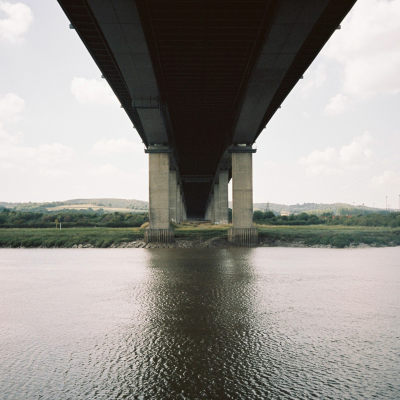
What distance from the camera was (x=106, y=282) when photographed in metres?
15.0

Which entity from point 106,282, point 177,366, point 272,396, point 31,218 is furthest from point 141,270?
point 31,218

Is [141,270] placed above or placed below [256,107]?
below

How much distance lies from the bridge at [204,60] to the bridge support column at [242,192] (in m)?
0.12

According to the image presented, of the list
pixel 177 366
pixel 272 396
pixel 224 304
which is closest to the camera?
pixel 272 396

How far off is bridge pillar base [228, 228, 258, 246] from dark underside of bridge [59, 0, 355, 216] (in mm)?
11159

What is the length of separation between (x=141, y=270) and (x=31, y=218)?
85352 mm

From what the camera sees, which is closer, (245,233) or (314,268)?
(314,268)

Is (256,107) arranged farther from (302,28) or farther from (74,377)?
(74,377)

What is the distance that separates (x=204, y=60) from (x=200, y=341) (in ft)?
77.6

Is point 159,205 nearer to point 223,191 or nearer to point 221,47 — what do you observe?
point 221,47

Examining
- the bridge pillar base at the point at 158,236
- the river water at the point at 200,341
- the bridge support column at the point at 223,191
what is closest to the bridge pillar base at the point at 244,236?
the bridge pillar base at the point at 158,236

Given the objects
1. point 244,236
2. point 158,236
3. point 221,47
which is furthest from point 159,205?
point 221,47

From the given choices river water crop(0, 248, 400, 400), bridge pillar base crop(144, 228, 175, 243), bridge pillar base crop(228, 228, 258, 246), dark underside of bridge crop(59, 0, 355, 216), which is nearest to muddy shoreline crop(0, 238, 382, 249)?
bridge pillar base crop(228, 228, 258, 246)

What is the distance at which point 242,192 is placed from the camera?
4425 centimetres
